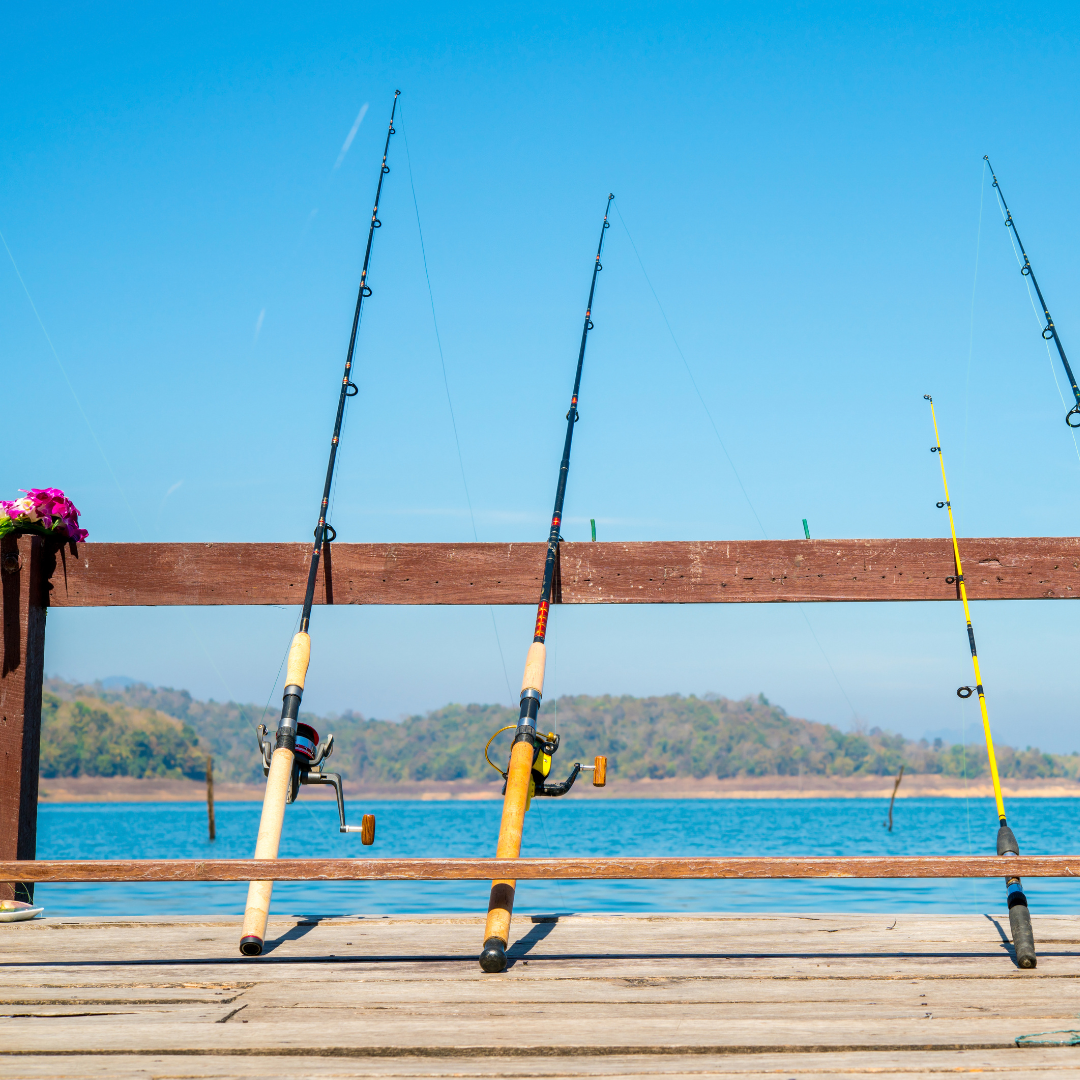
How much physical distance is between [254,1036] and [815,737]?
16605 centimetres

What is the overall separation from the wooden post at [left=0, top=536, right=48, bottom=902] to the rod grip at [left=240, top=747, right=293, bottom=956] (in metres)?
1.45

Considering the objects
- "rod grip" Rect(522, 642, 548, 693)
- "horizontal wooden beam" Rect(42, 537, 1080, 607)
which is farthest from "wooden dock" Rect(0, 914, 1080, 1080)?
"horizontal wooden beam" Rect(42, 537, 1080, 607)

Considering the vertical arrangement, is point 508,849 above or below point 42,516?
below

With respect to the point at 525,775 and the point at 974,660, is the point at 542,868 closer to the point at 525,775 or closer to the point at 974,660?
the point at 525,775

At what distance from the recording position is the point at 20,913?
14.7 ft

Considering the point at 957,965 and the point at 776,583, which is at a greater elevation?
the point at 776,583

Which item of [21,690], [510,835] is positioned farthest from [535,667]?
[21,690]

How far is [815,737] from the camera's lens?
161 m

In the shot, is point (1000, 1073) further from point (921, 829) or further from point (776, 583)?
point (921, 829)

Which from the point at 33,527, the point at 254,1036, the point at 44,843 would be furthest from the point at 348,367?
the point at 44,843

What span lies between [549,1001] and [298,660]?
1.78 metres

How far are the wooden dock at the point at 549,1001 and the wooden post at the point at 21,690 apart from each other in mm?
470

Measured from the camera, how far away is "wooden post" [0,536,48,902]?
4.57 m


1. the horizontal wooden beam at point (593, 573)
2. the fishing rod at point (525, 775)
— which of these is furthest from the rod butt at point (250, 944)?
the horizontal wooden beam at point (593, 573)
